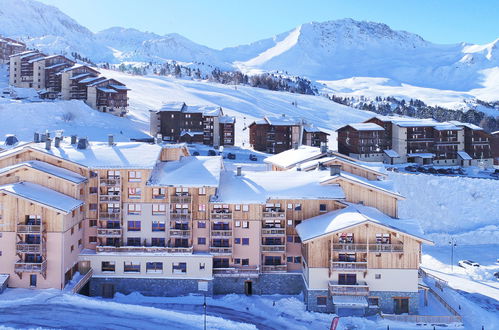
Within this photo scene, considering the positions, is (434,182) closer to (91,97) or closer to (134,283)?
(134,283)

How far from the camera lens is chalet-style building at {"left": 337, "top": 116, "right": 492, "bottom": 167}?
92.7 m

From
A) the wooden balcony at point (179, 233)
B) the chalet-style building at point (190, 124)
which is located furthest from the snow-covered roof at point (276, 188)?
the chalet-style building at point (190, 124)

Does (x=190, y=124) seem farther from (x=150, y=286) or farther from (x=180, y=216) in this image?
(x=150, y=286)

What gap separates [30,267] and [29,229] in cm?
266

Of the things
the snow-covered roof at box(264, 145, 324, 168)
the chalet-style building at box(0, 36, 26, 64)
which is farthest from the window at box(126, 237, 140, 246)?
the chalet-style building at box(0, 36, 26, 64)

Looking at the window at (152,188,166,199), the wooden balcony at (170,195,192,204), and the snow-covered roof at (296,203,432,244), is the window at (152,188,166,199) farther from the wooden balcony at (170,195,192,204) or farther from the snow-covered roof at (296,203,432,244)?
the snow-covered roof at (296,203,432,244)

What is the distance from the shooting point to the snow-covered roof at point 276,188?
129ft

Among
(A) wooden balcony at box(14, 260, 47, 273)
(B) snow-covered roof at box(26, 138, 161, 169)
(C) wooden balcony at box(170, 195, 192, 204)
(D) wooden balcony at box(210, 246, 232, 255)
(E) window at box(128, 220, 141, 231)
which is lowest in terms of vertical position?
(A) wooden balcony at box(14, 260, 47, 273)

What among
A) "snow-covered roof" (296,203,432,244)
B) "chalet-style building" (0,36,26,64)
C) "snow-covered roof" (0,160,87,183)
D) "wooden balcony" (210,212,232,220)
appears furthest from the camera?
"chalet-style building" (0,36,26,64)

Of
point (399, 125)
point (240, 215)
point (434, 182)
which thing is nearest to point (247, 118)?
point (399, 125)

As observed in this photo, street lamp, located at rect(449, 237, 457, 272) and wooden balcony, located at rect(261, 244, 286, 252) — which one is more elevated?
wooden balcony, located at rect(261, 244, 286, 252)

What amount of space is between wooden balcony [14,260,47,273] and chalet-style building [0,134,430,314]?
2.34 feet

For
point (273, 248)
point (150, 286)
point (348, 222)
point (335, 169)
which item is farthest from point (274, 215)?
point (150, 286)

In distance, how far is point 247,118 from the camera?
13900cm
